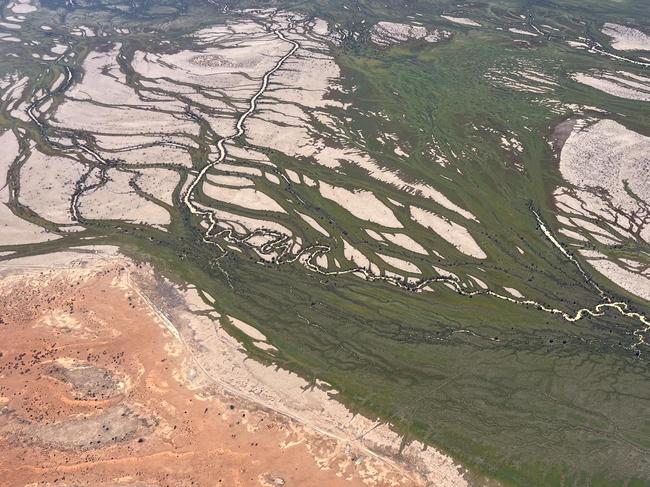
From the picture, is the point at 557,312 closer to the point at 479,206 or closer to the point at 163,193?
the point at 479,206

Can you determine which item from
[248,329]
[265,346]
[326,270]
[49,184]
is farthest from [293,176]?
[49,184]

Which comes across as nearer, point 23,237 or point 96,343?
point 96,343

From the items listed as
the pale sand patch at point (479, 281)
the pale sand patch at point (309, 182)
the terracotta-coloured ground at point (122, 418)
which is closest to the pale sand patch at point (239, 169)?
the pale sand patch at point (309, 182)

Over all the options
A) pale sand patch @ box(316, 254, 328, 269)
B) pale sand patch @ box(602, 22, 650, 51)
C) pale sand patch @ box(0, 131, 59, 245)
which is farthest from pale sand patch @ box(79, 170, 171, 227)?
pale sand patch @ box(602, 22, 650, 51)

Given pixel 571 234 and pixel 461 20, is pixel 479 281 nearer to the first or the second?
pixel 571 234

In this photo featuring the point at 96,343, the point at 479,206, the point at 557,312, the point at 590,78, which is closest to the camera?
the point at 96,343

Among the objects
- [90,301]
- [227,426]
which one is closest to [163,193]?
[90,301]
